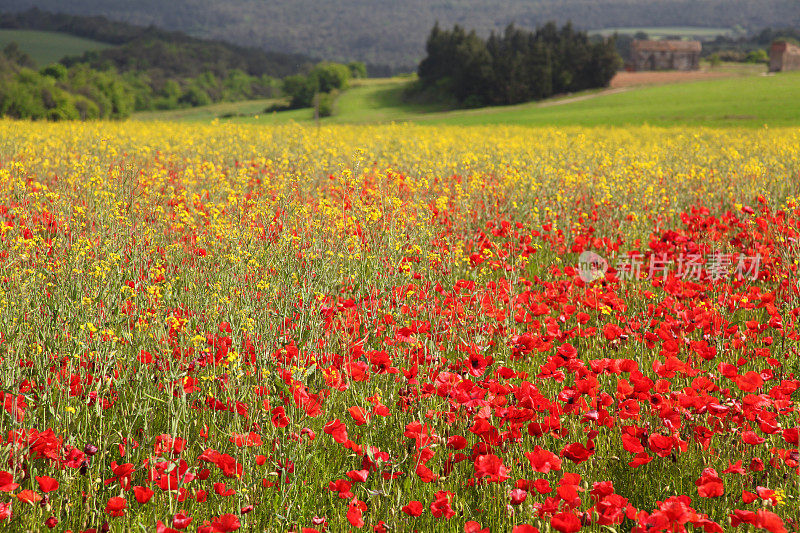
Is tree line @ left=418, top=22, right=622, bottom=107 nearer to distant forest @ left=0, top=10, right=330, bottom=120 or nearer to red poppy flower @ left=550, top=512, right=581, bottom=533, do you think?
distant forest @ left=0, top=10, right=330, bottom=120

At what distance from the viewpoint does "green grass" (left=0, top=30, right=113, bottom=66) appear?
139837mm

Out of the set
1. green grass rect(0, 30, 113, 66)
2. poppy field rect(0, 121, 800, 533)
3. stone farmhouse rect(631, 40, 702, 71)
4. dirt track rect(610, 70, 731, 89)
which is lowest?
poppy field rect(0, 121, 800, 533)

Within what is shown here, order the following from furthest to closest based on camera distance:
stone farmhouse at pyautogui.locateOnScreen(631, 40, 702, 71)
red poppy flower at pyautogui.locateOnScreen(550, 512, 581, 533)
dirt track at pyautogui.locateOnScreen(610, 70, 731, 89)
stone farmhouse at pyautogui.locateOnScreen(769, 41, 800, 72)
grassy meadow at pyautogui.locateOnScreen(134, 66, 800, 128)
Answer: stone farmhouse at pyautogui.locateOnScreen(631, 40, 702, 71) < stone farmhouse at pyautogui.locateOnScreen(769, 41, 800, 72) < dirt track at pyautogui.locateOnScreen(610, 70, 731, 89) < grassy meadow at pyautogui.locateOnScreen(134, 66, 800, 128) < red poppy flower at pyautogui.locateOnScreen(550, 512, 581, 533)

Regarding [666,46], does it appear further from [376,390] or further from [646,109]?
[376,390]

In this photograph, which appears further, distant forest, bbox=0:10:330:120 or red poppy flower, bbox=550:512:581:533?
distant forest, bbox=0:10:330:120

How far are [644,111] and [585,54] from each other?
1140 inches

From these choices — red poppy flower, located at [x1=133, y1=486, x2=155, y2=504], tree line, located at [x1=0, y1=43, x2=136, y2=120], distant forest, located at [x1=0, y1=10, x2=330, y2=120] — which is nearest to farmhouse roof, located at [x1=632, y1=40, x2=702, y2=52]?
distant forest, located at [x1=0, y1=10, x2=330, y2=120]

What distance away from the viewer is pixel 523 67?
62438mm

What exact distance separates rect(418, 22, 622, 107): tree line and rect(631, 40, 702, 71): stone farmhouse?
4595 cm

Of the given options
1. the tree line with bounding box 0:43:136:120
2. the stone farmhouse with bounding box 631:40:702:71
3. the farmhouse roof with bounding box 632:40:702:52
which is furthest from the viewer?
the farmhouse roof with bounding box 632:40:702:52

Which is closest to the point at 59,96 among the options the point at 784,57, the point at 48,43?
the point at 784,57

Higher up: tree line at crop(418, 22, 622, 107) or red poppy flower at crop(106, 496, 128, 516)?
tree line at crop(418, 22, 622, 107)

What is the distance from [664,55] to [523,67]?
59.5 metres

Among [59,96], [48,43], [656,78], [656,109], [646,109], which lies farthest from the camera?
[48,43]
